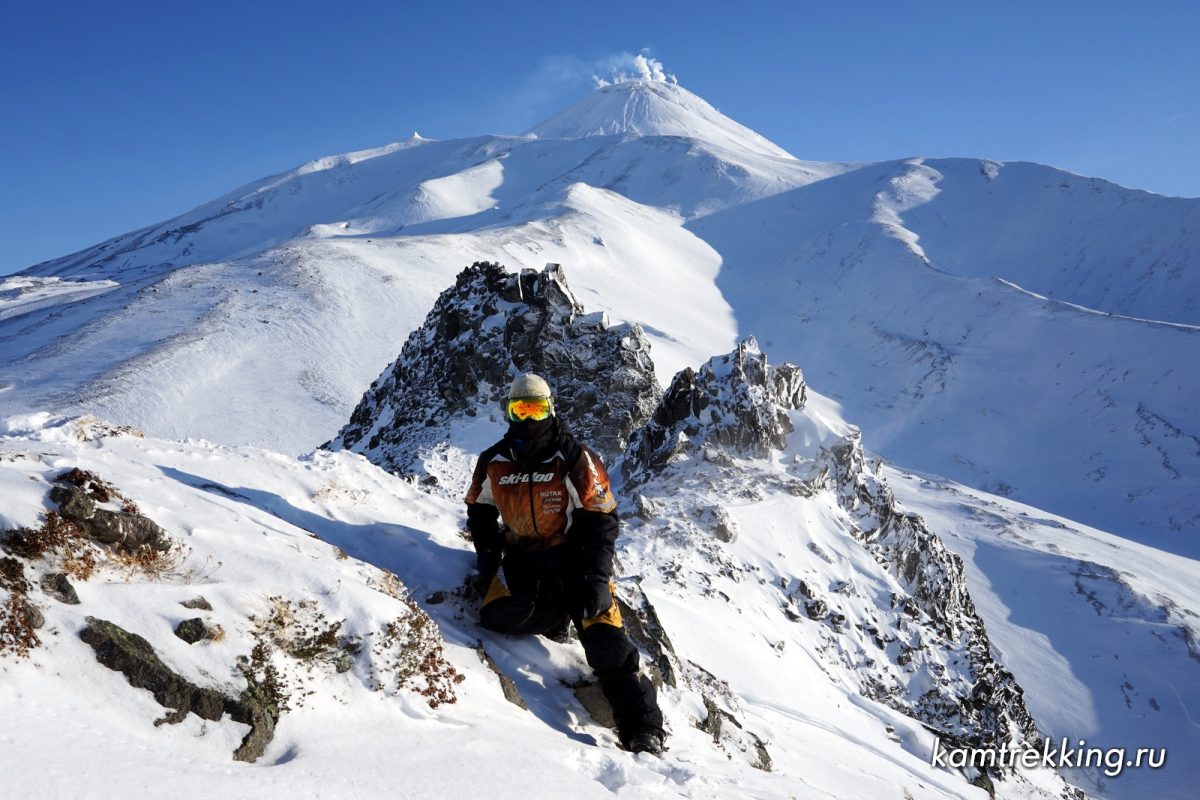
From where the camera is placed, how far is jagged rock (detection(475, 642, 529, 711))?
6.77 meters

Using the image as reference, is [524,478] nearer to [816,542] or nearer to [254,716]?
[254,716]

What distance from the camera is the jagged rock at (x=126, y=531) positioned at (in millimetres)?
5684

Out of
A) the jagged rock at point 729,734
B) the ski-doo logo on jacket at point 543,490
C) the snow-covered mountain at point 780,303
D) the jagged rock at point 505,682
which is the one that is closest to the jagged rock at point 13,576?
the jagged rock at point 505,682

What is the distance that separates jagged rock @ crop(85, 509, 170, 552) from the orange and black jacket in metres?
3.07

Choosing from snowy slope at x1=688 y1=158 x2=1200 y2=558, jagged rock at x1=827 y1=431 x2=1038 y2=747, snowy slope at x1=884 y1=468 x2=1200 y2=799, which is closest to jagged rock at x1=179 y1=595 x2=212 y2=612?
jagged rock at x1=827 y1=431 x2=1038 y2=747

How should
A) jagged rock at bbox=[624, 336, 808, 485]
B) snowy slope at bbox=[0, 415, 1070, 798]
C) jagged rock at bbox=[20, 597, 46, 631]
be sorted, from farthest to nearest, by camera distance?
1. jagged rock at bbox=[624, 336, 808, 485]
2. jagged rock at bbox=[20, 597, 46, 631]
3. snowy slope at bbox=[0, 415, 1070, 798]

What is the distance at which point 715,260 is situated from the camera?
118125 millimetres

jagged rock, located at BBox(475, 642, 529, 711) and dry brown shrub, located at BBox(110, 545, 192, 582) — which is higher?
jagged rock, located at BBox(475, 642, 529, 711)

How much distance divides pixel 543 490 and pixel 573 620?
1423mm

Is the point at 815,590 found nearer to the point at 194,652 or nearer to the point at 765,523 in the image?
the point at 765,523

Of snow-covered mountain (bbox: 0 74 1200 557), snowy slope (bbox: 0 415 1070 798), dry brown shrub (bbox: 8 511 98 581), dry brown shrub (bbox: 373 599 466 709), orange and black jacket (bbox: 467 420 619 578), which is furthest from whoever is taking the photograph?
snow-covered mountain (bbox: 0 74 1200 557)

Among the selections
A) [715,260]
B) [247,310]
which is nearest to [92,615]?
[247,310]

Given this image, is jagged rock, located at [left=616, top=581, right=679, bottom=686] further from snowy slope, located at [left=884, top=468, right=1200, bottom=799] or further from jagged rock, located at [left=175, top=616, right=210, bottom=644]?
snowy slope, located at [left=884, top=468, right=1200, bottom=799]

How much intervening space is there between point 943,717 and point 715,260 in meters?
104
